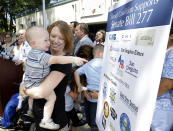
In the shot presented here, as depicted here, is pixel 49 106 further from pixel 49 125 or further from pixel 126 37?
pixel 126 37

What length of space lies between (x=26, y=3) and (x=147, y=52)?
56.0 feet

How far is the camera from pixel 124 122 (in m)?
1.11

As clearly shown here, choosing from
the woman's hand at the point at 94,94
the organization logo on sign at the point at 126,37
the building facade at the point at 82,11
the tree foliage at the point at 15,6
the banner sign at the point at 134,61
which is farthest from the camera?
the tree foliage at the point at 15,6

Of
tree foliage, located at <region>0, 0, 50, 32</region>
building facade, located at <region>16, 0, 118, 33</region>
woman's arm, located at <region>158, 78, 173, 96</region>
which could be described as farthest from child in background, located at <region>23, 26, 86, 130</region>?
tree foliage, located at <region>0, 0, 50, 32</region>

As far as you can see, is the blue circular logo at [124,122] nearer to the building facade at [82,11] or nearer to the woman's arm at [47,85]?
the woman's arm at [47,85]

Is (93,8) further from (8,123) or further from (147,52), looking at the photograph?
(147,52)

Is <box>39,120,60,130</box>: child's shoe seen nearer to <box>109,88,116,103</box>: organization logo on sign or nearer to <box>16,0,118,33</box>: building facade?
<box>109,88,116,103</box>: organization logo on sign

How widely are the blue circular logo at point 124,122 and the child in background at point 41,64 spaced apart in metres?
0.56

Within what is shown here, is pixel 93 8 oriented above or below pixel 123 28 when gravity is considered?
above

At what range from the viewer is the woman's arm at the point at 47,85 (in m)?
1.38

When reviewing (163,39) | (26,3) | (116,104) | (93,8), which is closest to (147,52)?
(163,39)

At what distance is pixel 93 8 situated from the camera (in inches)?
415

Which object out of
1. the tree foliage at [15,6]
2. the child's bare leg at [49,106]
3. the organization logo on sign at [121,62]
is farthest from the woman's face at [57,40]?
the tree foliage at [15,6]

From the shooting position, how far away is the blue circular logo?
1.06 m
